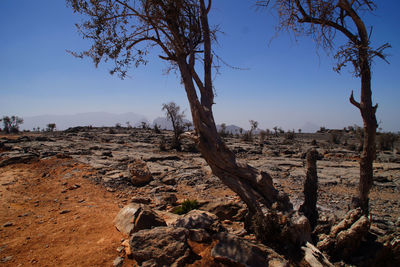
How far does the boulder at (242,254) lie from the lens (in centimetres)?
319

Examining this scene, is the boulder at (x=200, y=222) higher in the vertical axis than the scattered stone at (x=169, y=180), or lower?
higher

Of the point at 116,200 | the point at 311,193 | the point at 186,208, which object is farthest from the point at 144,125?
→ the point at 311,193

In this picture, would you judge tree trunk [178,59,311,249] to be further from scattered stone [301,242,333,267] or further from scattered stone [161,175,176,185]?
scattered stone [161,175,176,185]

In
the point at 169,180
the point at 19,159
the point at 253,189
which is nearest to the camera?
the point at 253,189

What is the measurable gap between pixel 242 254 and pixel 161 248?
125cm

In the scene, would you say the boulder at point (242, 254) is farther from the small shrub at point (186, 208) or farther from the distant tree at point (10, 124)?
the distant tree at point (10, 124)

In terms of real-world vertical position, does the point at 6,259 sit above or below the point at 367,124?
below

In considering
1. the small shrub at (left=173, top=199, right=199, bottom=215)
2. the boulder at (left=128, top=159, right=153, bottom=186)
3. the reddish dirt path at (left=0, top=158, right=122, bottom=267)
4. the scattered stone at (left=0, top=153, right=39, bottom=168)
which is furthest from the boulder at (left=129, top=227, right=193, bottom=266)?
the scattered stone at (left=0, top=153, right=39, bottom=168)

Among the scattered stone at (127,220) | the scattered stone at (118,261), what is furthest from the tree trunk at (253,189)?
the scattered stone at (118,261)

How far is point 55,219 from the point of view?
5473 mm

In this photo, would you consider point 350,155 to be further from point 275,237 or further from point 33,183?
point 33,183

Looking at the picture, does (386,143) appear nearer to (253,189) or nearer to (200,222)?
(253,189)

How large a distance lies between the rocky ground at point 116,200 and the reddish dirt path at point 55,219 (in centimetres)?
2

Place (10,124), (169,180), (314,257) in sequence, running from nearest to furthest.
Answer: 1. (314,257)
2. (169,180)
3. (10,124)
